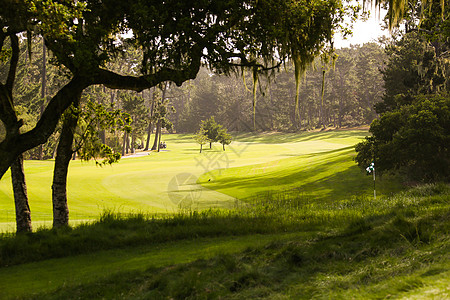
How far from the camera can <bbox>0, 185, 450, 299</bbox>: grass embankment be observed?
3676 millimetres

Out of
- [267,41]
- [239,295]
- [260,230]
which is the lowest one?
[260,230]

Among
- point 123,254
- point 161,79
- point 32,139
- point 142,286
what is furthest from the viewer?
point 161,79

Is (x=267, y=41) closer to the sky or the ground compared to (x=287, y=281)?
closer to the sky

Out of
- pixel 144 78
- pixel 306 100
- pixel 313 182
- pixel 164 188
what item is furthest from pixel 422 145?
pixel 306 100

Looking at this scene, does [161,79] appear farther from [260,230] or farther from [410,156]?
[410,156]

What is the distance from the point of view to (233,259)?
5.59 meters

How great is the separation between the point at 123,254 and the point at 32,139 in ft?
11.0

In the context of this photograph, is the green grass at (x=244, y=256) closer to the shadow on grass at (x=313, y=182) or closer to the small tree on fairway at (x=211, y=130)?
the shadow on grass at (x=313, y=182)

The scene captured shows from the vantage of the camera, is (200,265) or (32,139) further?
(32,139)

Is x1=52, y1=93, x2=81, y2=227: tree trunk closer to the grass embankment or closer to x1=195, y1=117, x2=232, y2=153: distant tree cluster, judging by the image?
the grass embankment

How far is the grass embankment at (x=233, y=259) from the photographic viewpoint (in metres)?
3.68

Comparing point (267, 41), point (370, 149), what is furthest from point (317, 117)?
point (267, 41)

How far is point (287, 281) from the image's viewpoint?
433 cm

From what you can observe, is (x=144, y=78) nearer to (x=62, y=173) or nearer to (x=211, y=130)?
(x=62, y=173)
